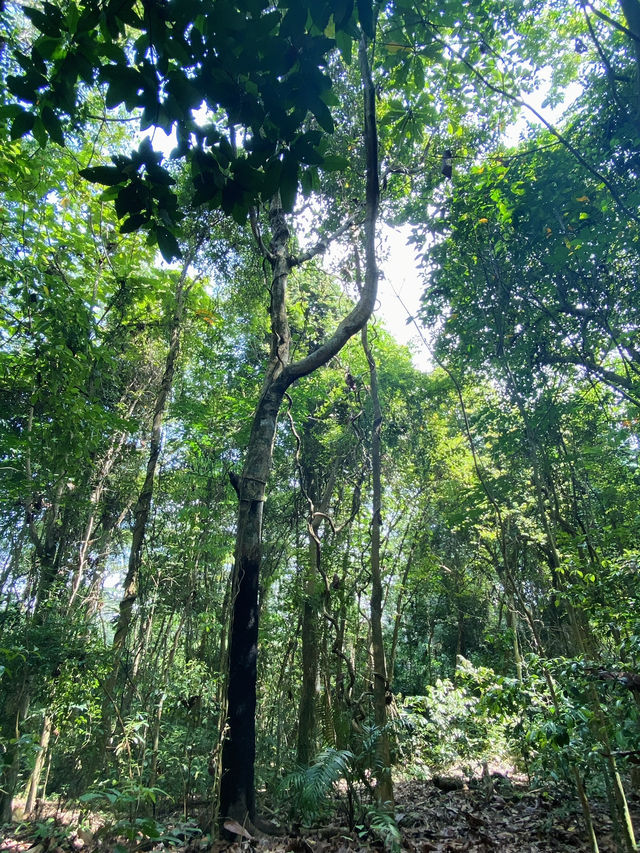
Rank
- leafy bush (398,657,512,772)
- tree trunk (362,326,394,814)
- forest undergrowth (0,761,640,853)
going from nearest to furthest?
forest undergrowth (0,761,640,853) → tree trunk (362,326,394,814) → leafy bush (398,657,512,772)

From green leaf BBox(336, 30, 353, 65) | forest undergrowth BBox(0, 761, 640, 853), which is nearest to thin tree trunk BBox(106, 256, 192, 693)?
forest undergrowth BBox(0, 761, 640, 853)

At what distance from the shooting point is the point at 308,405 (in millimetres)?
9344

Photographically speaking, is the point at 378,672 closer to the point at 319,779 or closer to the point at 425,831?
the point at 319,779

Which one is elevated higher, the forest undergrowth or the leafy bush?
the leafy bush

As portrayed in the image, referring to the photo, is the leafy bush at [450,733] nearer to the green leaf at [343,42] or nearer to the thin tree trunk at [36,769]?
the thin tree trunk at [36,769]

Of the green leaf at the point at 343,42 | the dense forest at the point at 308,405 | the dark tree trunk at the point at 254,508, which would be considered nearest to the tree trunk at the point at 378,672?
Answer: the dense forest at the point at 308,405

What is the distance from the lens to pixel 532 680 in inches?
108

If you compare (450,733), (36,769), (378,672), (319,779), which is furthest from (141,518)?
(450,733)

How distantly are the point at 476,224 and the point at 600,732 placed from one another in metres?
4.53

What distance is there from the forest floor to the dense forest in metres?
0.05

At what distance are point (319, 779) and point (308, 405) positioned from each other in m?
6.84

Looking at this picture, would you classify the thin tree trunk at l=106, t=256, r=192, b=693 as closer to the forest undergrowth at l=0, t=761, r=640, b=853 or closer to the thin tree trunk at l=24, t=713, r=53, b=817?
the forest undergrowth at l=0, t=761, r=640, b=853

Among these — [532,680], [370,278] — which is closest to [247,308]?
[370,278]

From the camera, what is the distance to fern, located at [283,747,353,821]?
312 cm
